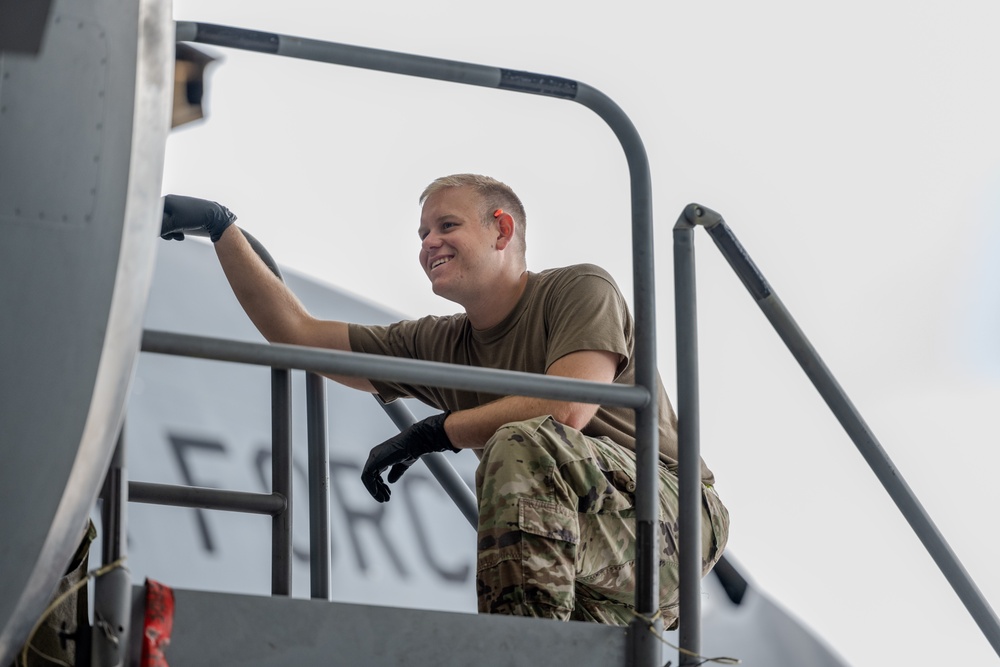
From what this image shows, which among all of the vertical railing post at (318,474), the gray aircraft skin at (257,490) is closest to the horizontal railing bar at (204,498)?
the vertical railing post at (318,474)

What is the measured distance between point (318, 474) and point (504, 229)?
78 centimetres

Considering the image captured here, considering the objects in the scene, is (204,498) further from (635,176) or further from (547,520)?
(635,176)

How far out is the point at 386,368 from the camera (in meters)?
1.71

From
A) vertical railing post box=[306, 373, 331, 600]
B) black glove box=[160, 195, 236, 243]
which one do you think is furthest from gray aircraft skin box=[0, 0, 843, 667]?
black glove box=[160, 195, 236, 243]

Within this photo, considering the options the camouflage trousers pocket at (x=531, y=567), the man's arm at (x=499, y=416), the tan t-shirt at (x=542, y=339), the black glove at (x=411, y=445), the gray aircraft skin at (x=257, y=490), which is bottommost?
the gray aircraft skin at (x=257, y=490)

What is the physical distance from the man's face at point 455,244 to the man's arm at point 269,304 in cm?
27

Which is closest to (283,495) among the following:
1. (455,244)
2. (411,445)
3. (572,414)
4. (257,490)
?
(411,445)

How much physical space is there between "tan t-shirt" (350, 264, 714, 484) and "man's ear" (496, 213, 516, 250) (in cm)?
11

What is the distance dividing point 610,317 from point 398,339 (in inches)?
26.2

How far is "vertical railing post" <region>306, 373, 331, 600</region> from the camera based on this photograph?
2.62 metres

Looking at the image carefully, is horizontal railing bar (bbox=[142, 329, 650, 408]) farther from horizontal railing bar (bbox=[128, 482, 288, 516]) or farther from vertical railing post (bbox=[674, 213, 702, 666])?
horizontal railing bar (bbox=[128, 482, 288, 516])

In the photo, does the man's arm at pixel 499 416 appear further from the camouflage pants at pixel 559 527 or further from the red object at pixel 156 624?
the red object at pixel 156 624

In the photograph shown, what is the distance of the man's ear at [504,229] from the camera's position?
302cm

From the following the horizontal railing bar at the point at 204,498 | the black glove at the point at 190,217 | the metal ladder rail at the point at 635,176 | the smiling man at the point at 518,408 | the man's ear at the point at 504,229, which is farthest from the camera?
the man's ear at the point at 504,229
